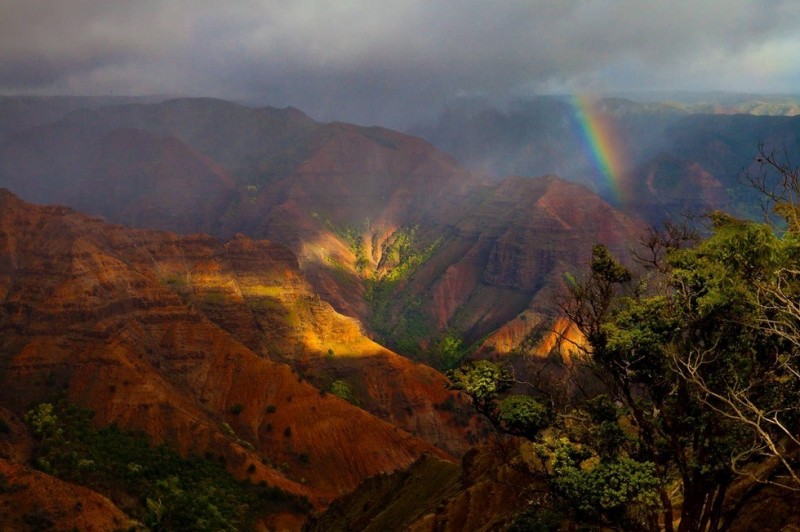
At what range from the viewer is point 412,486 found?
60375 millimetres

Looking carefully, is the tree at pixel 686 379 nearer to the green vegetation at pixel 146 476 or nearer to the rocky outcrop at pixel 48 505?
the rocky outcrop at pixel 48 505

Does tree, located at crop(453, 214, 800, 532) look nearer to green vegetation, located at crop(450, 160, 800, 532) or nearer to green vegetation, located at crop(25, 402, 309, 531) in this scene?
green vegetation, located at crop(450, 160, 800, 532)

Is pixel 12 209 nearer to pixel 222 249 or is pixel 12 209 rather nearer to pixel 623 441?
pixel 222 249

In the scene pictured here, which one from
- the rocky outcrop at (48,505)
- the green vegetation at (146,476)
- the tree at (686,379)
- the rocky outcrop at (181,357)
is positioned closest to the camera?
the tree at (686,379)

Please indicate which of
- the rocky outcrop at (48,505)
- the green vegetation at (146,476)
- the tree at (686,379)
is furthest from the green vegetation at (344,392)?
the tree at (686,379)

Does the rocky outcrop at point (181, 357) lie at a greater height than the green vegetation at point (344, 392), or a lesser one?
greater

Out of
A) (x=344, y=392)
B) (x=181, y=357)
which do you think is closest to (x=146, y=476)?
(x=181, y=357)

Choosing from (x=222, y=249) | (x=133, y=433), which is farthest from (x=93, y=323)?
(x=222, y=249)

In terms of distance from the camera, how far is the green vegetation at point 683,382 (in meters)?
16.5

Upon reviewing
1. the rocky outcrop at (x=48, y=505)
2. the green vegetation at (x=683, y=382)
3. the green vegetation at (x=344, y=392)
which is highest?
the green vegetation at (x=683, y=382)

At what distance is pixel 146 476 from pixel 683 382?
65.6 meters

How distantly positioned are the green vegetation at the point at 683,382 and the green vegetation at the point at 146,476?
2084 inches

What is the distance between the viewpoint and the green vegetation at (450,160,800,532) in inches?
650

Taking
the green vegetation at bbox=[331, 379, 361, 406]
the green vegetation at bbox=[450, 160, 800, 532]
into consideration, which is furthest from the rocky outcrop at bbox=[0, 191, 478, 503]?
the green vegetation at bbox=[450, 160, 800, 532]
